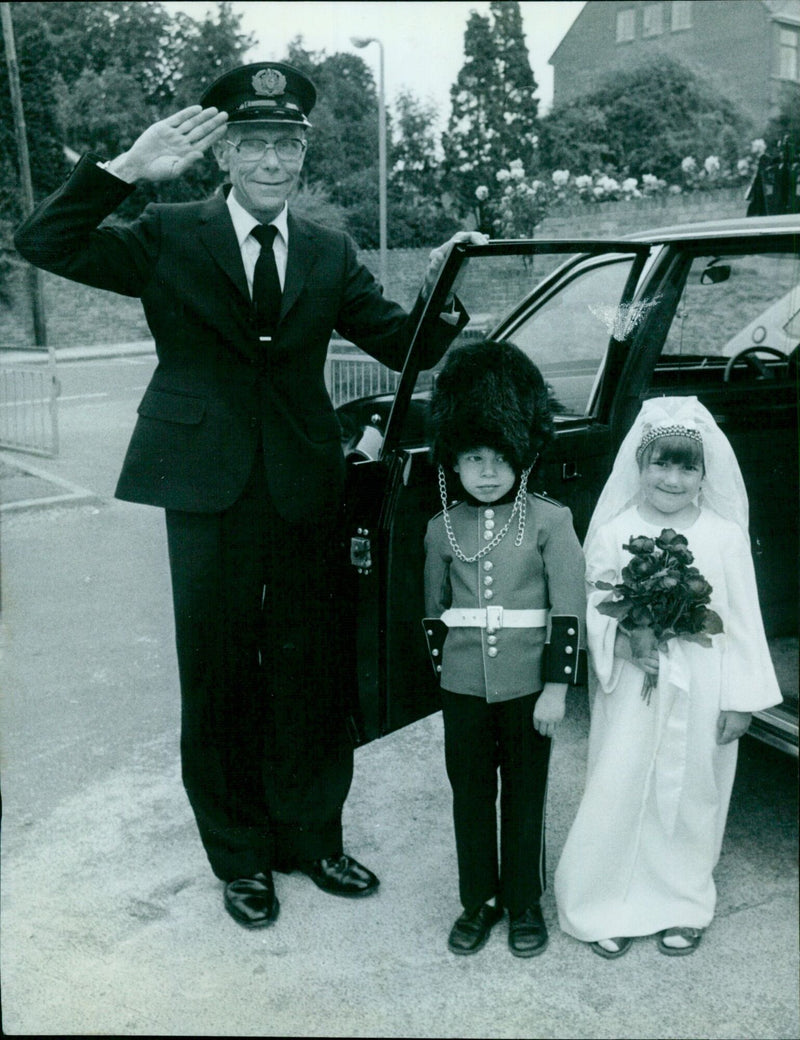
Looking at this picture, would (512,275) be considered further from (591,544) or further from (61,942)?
(61,942)

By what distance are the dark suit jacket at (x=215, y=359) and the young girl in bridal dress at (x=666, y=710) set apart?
647mm

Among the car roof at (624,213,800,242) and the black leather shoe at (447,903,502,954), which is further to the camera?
the car roof at (624,213,800,242)

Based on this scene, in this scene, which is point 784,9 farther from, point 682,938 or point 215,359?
point 682,938

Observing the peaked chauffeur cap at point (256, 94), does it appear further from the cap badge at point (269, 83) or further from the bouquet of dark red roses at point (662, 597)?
the bouquet of dark red roses at point (662, 597)

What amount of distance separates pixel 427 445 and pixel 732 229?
52.7 inches

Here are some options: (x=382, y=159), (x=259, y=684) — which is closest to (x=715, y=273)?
(x=382, y=159)

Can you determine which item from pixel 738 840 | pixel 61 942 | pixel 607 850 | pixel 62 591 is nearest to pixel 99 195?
pixel 61 942

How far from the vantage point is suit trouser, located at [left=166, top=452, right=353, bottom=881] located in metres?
2.49

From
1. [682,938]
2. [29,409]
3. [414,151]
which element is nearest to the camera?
[682,938]

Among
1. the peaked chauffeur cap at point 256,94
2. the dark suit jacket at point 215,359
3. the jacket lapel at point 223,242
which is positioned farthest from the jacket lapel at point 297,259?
the peaked chauffeur cap at point 256,94

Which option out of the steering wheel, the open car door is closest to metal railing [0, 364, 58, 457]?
the open car door

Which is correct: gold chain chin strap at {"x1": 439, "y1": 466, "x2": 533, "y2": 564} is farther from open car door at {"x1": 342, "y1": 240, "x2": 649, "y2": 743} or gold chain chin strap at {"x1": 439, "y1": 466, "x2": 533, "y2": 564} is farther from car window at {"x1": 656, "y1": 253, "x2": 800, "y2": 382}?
car window at {"x1": 656, "y1": 253, "x2": 800, "y2": 382}

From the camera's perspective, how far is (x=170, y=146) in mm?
2174

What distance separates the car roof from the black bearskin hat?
0.93 metres
